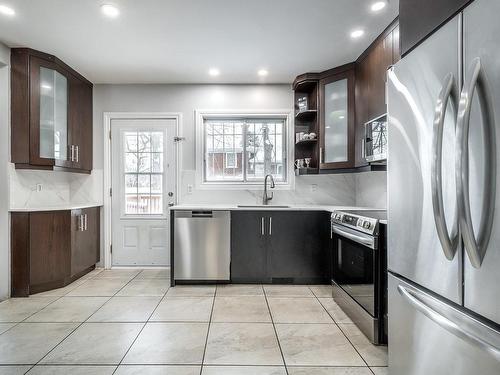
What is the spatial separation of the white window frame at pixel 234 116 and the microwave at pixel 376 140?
Answer: 1.28 metres

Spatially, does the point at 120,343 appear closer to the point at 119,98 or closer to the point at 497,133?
the point at 497,133

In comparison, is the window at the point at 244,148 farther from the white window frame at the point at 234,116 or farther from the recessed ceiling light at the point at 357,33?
the recessed ceiling light at the point at 357,33

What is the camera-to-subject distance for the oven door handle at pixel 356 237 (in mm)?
2107

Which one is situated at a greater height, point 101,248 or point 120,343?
point 101,248

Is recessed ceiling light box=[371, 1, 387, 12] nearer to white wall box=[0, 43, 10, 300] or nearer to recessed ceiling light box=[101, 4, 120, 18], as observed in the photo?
recessed ceiling light box=[101, 4, 120, 18]

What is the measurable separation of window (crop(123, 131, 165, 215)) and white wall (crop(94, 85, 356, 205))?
0.33 metres

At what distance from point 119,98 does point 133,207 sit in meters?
1.53

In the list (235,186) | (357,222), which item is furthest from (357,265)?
(235,186)

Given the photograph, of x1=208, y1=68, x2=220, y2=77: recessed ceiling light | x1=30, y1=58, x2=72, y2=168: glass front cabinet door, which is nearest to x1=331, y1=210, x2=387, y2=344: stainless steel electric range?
x1=208, y1=68, x2=220, y2=77: recessed ceiling light

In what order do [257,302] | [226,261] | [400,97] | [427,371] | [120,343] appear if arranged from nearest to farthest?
[427,371], [400,97], [120,343], [257,302], [226,261]

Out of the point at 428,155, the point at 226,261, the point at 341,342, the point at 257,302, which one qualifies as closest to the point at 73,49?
the point at 226,261

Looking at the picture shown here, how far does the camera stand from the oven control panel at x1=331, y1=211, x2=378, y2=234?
2.11 meters

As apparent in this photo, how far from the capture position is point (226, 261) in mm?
3385

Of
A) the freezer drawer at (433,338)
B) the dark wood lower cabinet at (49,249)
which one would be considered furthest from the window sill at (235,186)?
the freezer drawer at (433,338)
